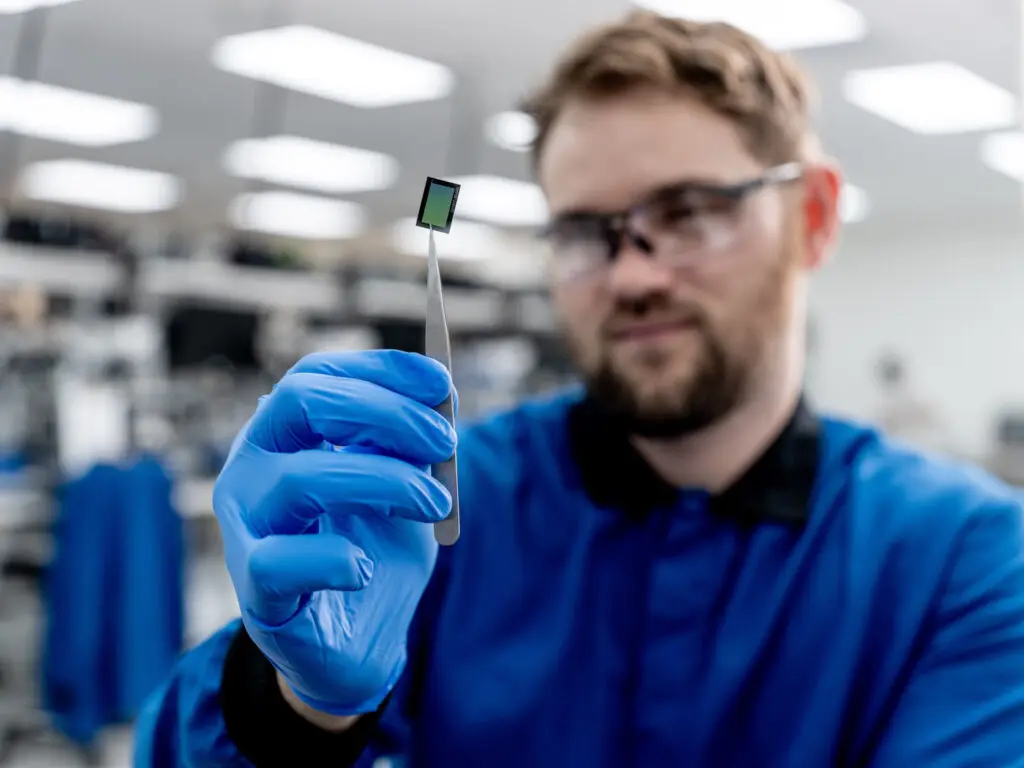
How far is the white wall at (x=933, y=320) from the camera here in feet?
30.8

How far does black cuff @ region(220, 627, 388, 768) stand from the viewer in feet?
2.31

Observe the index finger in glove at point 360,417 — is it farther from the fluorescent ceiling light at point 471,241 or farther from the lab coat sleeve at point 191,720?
the fluorescent ceiling light at point 471,241

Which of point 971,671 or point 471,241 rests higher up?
point 971,671

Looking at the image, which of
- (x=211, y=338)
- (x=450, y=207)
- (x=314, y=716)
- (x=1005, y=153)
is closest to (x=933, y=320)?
(x=1005, y=153)

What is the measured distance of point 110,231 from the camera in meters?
3.62

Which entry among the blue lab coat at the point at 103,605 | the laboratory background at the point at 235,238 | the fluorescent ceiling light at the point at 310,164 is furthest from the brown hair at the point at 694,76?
the fluorescent ceiling light at the point at 310,164

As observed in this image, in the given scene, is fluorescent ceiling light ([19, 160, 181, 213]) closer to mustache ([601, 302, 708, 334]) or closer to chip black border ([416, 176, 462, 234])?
mustache ([601, 302, 708, 334])

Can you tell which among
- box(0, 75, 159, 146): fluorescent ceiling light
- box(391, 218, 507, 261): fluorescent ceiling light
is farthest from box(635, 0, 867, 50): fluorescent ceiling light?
box(391, 218, 507, 261): fluorescent ceiling light

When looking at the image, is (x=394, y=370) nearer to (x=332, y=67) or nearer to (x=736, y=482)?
(x=736, y=482)

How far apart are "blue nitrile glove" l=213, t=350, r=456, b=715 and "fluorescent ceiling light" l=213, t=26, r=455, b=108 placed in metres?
3.99

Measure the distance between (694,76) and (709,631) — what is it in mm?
543

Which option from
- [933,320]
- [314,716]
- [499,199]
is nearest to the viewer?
[314,716]

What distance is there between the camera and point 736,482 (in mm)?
974

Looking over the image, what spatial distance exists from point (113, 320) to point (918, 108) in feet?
15.2
